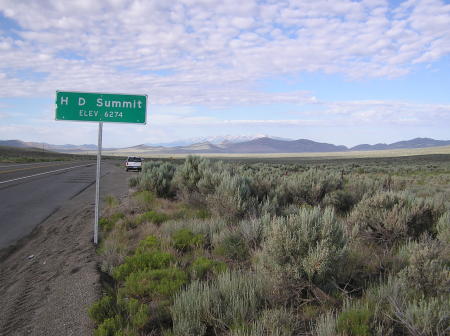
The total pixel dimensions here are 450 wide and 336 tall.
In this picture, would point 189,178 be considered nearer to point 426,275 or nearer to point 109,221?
point 109,221

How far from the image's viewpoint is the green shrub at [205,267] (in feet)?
15.4

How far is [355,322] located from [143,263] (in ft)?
9.97

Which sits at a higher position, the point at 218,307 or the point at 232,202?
the point at 232,202

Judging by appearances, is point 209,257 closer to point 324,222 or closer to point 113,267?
point 113,267

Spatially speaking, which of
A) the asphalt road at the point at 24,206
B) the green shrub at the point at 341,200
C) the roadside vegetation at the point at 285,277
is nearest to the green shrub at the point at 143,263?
the roadside vegetation at the point at 285,277

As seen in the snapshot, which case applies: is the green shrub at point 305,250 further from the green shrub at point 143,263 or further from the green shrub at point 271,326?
the green shrub at point 143,263

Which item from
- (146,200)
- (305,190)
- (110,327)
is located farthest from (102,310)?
(305,190)

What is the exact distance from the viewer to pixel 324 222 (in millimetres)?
4508

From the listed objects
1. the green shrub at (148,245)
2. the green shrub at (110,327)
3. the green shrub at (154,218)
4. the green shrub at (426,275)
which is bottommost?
the green shrub at (110,327)

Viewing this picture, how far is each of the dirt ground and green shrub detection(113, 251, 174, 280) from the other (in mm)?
313

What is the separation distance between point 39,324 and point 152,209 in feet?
18.4

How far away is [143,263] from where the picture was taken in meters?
5.20

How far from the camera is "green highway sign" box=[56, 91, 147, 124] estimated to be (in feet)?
21.9

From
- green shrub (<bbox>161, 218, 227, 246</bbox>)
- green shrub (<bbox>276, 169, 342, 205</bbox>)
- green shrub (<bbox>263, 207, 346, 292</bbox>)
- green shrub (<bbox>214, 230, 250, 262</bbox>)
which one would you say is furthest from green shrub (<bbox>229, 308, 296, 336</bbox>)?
green shrub (<bbox>276, 169, 342, 205</bbox>)
